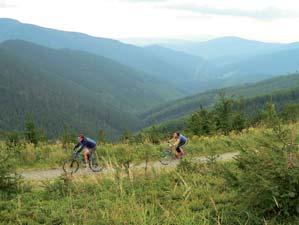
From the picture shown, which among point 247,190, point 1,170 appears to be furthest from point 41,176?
point 247,190

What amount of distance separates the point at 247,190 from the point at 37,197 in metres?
4.47

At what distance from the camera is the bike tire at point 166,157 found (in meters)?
17.2

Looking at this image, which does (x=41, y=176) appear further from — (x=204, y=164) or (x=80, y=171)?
(x=204, y=164)

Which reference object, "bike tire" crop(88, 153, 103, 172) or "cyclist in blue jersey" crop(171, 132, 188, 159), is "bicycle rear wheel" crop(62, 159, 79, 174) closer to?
"bike tire" crop(88, 153, 103, 172)

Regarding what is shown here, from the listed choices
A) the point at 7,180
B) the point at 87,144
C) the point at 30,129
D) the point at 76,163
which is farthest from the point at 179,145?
the point at 30,129

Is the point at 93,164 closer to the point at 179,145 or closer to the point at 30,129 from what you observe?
the point at 179,145

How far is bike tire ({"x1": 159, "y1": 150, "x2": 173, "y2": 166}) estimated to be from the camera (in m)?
17.2

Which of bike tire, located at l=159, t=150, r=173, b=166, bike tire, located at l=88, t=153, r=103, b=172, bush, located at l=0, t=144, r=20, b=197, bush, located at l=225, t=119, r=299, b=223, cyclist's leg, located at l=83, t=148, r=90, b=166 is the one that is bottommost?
bike tire, located at l=159, t=150, r=173, b=166

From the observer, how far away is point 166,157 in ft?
57.7

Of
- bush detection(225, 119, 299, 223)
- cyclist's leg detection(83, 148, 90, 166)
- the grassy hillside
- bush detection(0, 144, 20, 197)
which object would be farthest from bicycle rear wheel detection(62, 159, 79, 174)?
bush detection(225, 119, 299, 223)

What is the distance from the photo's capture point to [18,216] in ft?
24.7

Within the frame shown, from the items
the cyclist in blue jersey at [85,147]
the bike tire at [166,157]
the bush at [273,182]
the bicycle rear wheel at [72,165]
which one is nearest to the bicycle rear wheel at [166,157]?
the bike tire at [166,157]

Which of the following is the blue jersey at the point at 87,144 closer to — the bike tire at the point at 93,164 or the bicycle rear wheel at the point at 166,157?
the bike tire at the point at 93,164

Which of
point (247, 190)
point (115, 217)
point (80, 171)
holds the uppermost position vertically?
point (247, 190)
